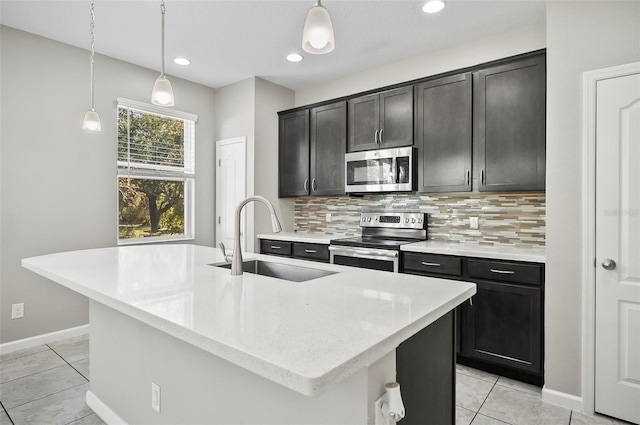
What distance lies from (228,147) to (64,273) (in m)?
3.03

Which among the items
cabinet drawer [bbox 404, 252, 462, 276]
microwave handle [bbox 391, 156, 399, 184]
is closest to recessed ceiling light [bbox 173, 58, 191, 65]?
microwave handle [bbox 391, 156, 399, 184]

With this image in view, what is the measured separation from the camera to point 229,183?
4520 mm

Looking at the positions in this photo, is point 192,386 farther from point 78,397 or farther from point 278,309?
point 78,397

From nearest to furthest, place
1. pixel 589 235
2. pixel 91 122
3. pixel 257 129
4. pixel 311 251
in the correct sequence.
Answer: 1. pixel 589 235
2. pixel 91 122
3. pixel 311 251
4. pixel 257 129

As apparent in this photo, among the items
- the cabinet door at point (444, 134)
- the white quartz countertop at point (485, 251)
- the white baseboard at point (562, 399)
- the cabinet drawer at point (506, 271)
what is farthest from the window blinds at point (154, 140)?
the white baseboard at point (562, 399)

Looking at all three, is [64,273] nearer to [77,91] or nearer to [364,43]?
[77,91]

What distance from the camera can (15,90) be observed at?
3109mm

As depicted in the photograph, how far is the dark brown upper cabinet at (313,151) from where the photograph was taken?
12.9 feet

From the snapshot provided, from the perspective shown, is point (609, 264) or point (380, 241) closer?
point (609, 264)

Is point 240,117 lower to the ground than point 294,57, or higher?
lower

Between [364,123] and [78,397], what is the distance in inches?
129

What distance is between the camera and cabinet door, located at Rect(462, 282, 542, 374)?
249cm

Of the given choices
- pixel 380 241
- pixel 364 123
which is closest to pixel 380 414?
pixel 380 241

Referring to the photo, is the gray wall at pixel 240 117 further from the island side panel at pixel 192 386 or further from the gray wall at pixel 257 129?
the island side panel at pixel 192 386
